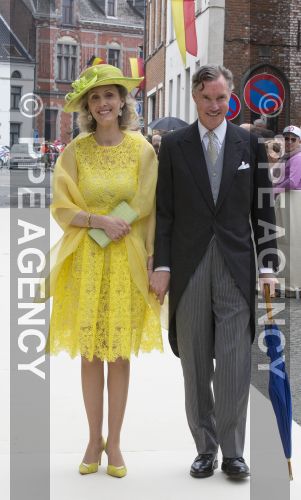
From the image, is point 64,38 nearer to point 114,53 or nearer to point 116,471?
point 114,53

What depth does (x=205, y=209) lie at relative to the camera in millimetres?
4078

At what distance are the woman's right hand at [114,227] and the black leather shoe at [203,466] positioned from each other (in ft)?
3.64

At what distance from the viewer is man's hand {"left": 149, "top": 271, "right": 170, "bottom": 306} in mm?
4137

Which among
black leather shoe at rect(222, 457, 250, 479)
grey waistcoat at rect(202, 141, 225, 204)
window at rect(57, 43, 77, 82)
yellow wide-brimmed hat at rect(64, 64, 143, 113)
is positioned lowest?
black leather shoe at rect(222, 457, 250, 479)

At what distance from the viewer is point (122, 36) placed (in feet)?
290

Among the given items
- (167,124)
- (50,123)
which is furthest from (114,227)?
(50,123)

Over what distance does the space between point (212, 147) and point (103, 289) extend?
2.69ft

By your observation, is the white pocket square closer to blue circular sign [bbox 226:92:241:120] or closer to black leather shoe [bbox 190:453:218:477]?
black leather shoe [bbox 190:453:218:477]

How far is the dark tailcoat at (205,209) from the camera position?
409 cm

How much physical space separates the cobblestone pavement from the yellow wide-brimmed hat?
2.30 m

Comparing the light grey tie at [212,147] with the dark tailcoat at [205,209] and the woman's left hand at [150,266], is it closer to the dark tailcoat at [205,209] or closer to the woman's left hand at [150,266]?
the dark tailcoat at [205,209]

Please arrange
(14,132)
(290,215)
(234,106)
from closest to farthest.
A: (290,215) → (234,106) → (14,132)

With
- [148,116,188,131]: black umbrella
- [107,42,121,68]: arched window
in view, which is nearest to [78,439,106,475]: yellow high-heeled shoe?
[148,116,188,131]: black umbrella

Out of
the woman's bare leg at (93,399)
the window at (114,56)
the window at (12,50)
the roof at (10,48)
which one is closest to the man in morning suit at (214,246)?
the woman's bare leg at (93,399)
